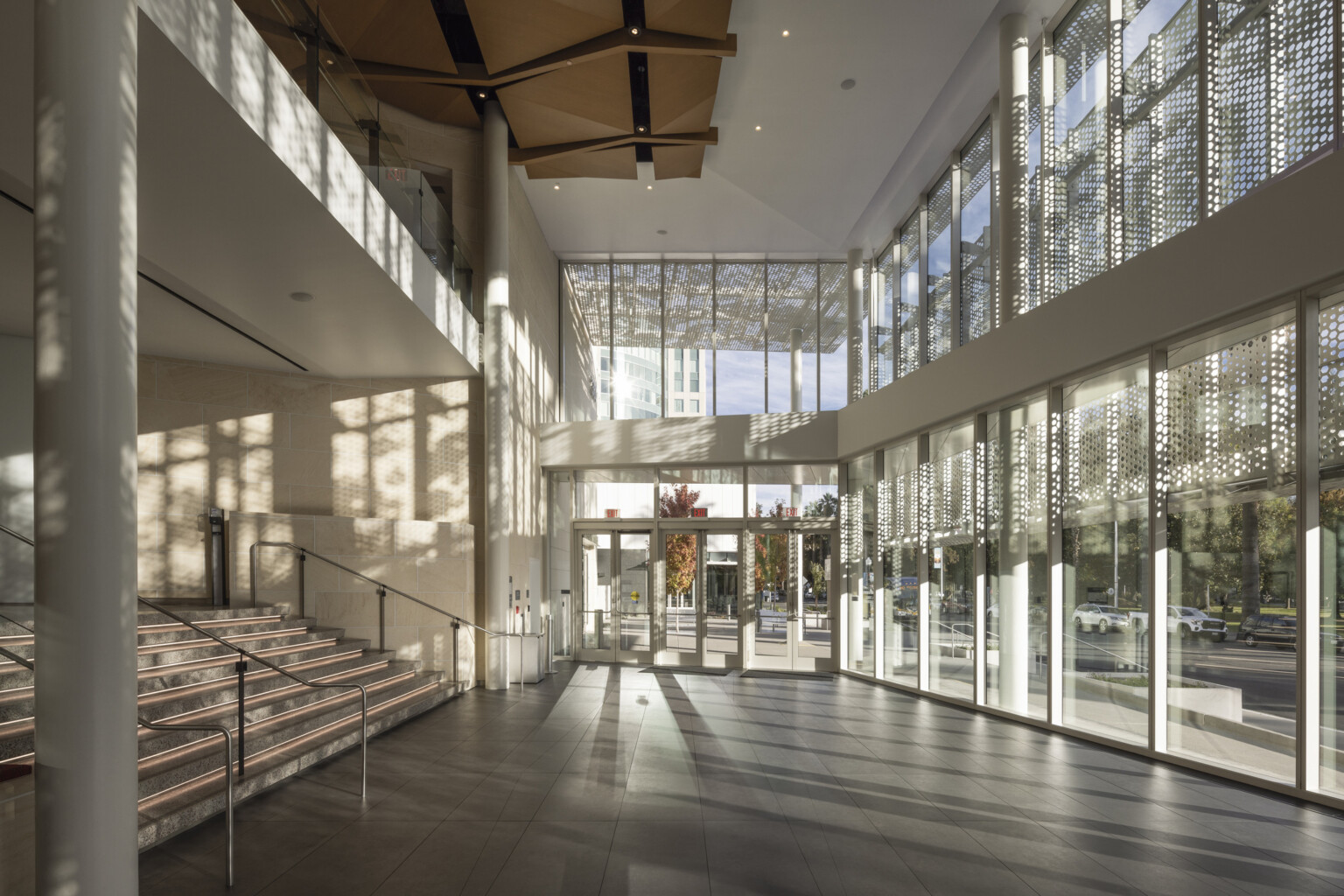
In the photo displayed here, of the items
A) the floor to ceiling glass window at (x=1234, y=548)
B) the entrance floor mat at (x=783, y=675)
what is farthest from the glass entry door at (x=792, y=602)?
the floor to ceiling glass window at (x=1234, y=548)

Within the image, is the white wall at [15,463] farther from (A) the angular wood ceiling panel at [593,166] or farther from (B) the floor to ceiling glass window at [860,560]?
(B) the floor to ceiling glass window at [860,560]

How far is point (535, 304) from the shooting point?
1476 centimetres

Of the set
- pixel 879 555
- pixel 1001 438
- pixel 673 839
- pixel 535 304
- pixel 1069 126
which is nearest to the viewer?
pixel 673 839

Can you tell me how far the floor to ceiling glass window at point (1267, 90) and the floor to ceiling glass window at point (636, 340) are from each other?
10.9 m

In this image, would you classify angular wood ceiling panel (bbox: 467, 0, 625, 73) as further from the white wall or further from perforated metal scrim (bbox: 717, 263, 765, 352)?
perforated metal scrim (bbox: 717, 263, 765, 352)

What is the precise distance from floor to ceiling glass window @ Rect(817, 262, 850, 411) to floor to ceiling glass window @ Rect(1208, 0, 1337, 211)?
362 inches

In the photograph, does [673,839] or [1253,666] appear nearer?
[673,839]

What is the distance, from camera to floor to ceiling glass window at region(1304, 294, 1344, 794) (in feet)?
18.9

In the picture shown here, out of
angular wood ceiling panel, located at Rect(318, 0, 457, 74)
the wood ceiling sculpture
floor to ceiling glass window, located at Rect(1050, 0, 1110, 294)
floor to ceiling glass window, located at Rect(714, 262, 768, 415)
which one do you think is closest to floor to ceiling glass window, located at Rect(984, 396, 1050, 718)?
floor to ceiling glass window, located at Rect(1050, 0, 1110, 294)

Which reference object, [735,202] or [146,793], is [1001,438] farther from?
[146,793]

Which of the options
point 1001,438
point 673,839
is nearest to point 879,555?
point 1001,438

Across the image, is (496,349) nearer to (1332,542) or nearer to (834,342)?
(834,342)

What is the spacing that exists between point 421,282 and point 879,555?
7.70m

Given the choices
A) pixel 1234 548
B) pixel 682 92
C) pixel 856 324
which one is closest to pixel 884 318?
pixel 856 324
